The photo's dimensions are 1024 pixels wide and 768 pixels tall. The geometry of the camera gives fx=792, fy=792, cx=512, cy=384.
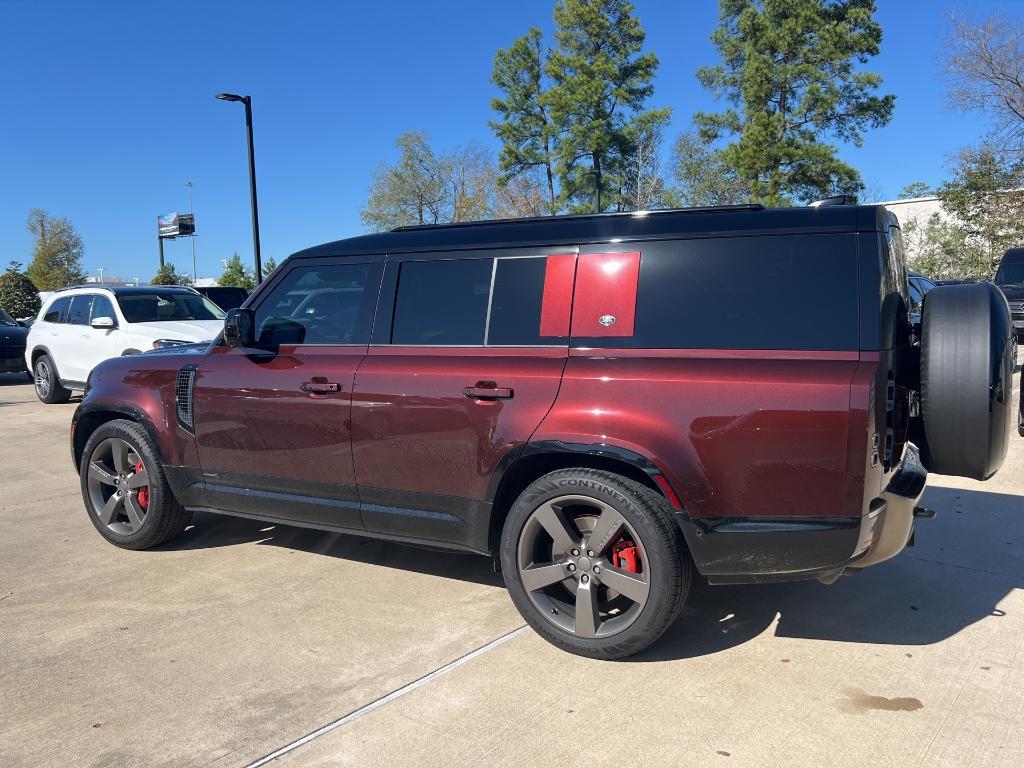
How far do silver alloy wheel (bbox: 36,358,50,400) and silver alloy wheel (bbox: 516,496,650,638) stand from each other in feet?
38.2

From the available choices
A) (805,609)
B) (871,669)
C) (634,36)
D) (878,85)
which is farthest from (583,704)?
(634,36)

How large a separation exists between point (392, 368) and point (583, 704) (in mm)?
1773

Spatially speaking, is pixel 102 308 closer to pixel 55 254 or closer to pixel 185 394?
pixel 185 394

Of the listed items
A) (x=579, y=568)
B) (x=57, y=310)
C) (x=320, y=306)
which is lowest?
(x=579, y=568)

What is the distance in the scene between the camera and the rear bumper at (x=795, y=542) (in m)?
2.96

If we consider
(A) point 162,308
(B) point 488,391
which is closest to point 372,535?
(B) point 488,391

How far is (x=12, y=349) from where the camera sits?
50.6 ft

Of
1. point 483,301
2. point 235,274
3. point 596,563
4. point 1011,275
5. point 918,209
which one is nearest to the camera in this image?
point 596,563

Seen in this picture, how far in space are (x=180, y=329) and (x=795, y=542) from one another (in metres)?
9.54

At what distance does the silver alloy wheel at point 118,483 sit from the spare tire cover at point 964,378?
13.9 ft

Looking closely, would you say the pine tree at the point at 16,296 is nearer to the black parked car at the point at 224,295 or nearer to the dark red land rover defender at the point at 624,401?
the black parked car at the point at 224,295

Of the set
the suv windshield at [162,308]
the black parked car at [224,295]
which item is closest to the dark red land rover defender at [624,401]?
the suv windshield at [162,308]

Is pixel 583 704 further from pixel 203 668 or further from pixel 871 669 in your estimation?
pixel 203 668

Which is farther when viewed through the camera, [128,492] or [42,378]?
[42,378]
